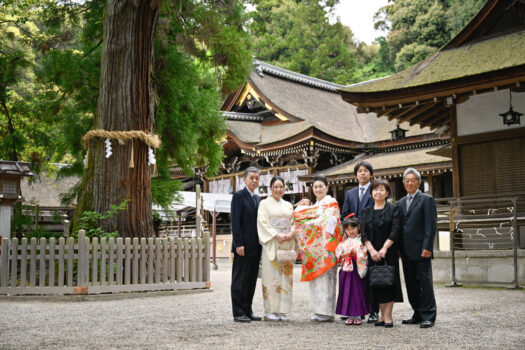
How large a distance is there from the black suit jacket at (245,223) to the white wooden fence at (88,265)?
9.50ft

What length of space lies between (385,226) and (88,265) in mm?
4561

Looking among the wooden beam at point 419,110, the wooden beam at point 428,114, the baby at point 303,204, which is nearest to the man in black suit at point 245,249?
the baby at point 303,204

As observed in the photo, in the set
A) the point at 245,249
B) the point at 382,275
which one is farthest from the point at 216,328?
the point at 382,275

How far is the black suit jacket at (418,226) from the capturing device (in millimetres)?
5340

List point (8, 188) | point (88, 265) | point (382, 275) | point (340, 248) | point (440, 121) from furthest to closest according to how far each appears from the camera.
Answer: point (440, 121) < point (8, 188) < point (88, 265) < point (340, 248) < point (382, 275)

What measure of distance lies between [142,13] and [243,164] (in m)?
17.5

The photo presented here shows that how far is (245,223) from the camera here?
19.5 ft

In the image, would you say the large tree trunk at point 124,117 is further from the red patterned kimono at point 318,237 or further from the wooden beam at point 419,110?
the wooden beam at point 419,110

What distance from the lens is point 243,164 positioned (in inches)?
1044

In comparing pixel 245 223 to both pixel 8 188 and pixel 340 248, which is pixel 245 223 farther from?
pixel 8 188

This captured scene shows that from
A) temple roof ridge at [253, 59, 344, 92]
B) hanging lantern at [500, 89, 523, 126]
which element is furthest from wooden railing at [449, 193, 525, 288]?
temple roof ridge at [253, 59, 344, 92]

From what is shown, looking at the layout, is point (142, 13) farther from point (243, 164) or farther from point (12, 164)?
point (243, 164)

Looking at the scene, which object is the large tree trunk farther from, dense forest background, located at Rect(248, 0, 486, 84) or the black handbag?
dense forest background, located at Rect(248, 0, 486, 84)

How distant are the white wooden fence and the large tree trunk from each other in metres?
0.65
